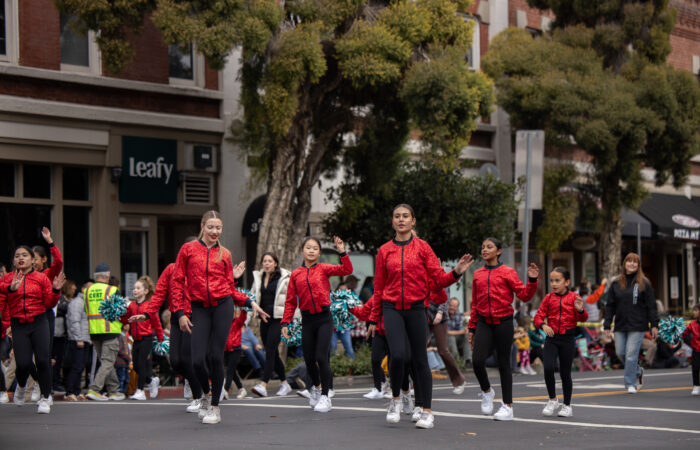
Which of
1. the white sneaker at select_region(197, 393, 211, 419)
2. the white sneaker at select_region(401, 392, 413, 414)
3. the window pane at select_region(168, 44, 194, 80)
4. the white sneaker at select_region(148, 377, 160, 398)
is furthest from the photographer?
the window pane at select_region(168, 44, 194, 80)

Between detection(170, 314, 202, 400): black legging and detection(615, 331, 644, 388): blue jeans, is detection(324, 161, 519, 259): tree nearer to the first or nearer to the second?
detection(615, 331, 644, 388): blue jeans

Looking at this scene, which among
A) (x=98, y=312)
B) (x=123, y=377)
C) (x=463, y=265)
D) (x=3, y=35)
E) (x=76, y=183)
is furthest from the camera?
(x=76, y=183)

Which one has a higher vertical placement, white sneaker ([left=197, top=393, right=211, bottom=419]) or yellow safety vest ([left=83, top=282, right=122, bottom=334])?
yellow safety vest ([left=83, top=282, right=122, bottom=334])

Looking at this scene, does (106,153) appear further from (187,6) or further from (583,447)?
(583,447)

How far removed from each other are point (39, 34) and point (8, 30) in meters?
0.54

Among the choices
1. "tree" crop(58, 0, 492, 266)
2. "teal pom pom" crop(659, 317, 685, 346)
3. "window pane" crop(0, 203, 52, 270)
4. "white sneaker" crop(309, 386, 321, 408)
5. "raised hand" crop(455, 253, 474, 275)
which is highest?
"tree" crop(58, 0, 492, 266)

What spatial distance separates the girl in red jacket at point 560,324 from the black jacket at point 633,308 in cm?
258

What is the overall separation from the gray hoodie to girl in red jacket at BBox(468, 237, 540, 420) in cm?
639

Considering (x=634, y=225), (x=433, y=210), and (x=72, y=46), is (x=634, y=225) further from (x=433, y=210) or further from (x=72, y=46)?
(x=72, y=46)

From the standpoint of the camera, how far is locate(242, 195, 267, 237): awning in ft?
70.7

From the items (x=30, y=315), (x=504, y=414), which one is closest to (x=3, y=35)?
(x=30, y=315)

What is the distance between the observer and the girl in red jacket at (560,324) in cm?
1068

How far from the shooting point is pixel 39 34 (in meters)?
19.1

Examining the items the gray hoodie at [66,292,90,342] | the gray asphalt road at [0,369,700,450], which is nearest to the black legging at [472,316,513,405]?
the gray asphalt road at [0,369,700,450]
